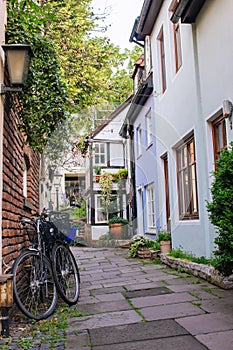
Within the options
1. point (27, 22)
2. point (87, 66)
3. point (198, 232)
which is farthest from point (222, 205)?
point (87, 66)

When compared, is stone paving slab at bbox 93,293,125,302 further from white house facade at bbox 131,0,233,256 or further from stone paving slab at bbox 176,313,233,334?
white house facade at bbox 131,0,233,256

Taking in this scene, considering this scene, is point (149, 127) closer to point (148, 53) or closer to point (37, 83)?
point (148, 53)

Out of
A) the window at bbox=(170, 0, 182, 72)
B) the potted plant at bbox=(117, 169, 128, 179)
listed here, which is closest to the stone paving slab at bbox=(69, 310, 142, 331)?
the window at bbox=(170, 0, 182, 72)

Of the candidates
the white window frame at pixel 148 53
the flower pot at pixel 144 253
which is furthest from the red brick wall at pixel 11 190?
the white window frame at pixel 148 53

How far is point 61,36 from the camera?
27.4 ft

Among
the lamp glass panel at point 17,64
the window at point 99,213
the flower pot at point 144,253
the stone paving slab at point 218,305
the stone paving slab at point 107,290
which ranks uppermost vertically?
the lamp glass panel at point 17,64

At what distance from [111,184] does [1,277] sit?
12.3 m

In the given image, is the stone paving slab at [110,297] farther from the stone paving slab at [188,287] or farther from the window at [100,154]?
the window at [100,154]

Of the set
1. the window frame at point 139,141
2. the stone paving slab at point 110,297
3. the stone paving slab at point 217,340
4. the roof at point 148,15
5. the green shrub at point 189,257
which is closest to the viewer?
the stone paving slab at point 217,340

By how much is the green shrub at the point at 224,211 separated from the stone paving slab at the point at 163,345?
A: 37.3 inches

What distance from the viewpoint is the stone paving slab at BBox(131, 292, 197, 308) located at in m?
3.88

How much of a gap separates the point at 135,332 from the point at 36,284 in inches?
45.7

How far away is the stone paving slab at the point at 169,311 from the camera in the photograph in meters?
3.34

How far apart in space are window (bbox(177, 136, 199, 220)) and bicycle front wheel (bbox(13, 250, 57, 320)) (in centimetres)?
309
